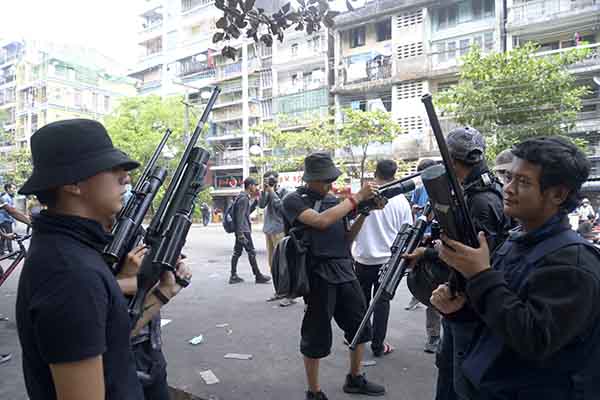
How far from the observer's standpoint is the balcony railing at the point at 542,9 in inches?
730

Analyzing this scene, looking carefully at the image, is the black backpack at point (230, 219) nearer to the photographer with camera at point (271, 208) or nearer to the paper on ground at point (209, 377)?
the photographer with camera at point (271, 208)

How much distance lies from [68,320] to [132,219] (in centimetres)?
106

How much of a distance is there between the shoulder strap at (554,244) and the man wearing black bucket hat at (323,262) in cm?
157

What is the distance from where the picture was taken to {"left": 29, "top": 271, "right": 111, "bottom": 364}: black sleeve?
3.67 ft

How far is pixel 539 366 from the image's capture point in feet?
4.67

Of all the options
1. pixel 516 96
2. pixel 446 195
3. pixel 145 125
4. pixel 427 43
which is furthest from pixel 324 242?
pixel 145 125

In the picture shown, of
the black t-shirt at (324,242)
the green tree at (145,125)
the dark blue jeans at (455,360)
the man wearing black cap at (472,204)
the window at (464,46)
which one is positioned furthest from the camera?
the green tree at (145,125)

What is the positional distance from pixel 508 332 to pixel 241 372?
2955 mm

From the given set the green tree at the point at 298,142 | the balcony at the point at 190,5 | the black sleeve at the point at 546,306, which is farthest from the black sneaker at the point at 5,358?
the balcony at the point at 190,5

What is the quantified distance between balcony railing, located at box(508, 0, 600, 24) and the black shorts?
68.3 feet

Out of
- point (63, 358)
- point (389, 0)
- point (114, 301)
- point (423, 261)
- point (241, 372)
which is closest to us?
point (63, 358)

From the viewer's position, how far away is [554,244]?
1428mm

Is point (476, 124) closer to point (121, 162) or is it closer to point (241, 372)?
point (241, 372)

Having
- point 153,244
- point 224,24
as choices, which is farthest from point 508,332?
point 224,24
